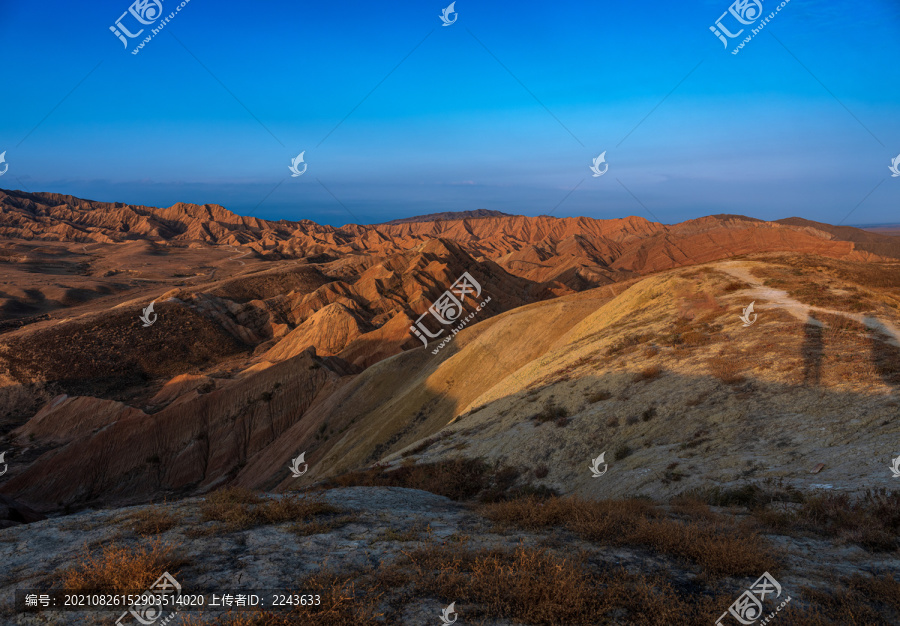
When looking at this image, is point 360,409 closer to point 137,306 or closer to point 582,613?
point 582,613

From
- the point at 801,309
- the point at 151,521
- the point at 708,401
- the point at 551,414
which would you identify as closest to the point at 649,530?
the point at 151,521

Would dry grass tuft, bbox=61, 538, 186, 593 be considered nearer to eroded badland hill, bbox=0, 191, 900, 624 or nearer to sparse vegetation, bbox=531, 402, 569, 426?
eroded badland hill, bbox=0, 191, 900, 624

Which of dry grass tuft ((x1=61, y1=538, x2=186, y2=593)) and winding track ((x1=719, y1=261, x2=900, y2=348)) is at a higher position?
dry grass tuft ((x1=61, y1=538, x2=186, y2=593))

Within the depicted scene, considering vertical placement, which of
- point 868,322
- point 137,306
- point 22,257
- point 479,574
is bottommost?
point 868,322

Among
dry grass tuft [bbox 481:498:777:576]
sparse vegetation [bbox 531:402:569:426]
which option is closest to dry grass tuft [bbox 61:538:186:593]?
dry grass tuft [bbox 481:498:777:576]

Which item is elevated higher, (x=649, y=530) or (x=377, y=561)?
(x=377, y=561)

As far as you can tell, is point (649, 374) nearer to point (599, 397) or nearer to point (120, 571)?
point (599, 397)

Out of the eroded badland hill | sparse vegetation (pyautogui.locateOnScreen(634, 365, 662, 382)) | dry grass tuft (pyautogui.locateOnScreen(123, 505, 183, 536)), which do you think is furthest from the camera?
sparse vegetation (pyautogui.locateOnScreen(634, 365, 662, 382))

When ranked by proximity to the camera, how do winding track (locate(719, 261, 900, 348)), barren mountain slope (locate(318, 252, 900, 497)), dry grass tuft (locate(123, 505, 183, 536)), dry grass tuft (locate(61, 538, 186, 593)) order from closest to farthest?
dry grass tuft (locate(61, 538, 186, 593)) → dry grass tuft (locate(123, 505, 183, 536)) → barren mountain slope (locate(318, 252, 900, 497)) → winding track (locate(719, 261, 900, 348))

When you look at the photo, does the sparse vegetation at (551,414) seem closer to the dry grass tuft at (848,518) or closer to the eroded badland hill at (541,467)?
the eroded badland hill at (541,467)

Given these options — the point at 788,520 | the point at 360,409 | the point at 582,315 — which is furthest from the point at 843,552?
the point at 360,409

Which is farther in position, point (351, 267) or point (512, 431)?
point (351, 267)
